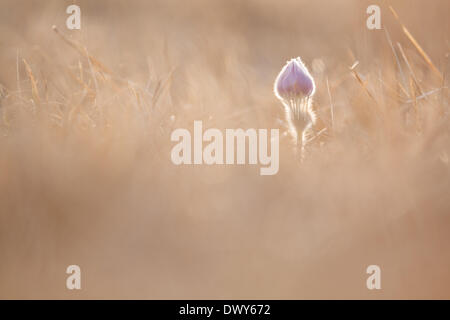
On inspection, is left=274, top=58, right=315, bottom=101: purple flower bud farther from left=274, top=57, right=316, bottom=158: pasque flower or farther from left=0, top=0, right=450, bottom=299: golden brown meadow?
left=0, top=0, right=450, bottom=299: golden brown meadow

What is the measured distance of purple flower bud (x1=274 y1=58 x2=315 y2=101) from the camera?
0.97 meters

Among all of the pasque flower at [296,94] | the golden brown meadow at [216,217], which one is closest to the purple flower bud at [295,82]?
the pasque flower at [296,94]

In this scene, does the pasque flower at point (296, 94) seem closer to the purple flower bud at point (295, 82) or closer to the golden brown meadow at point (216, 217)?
the purple flower bud at point (295, 82)

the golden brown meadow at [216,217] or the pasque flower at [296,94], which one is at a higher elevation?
the pasque flower at [296,94]

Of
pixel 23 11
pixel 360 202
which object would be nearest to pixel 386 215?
pixel 360 202

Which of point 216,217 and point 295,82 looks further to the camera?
point 295,82

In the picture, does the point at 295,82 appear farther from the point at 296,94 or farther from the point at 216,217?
the point at 216,217

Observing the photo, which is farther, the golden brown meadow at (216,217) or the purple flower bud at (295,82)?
the purple flower bud at (295,82)

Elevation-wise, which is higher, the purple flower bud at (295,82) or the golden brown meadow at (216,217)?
the purple flower bud at (295,82)

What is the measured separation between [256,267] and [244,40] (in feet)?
6.43

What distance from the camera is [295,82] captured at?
970 millimetres

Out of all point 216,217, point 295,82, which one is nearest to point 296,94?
point 295,82

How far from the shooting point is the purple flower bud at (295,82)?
97 cm
